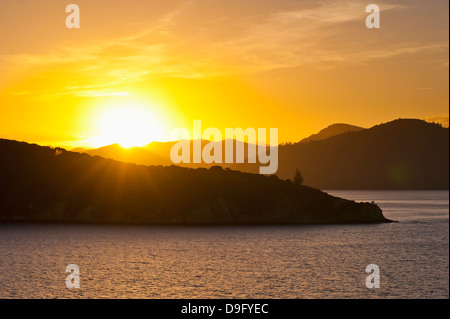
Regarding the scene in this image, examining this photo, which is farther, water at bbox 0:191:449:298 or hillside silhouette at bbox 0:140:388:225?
hillside silhouette at bbox 0:140:388:225

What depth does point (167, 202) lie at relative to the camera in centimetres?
18250

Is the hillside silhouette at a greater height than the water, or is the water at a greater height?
the hillside silhouette

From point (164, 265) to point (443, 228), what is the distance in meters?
124

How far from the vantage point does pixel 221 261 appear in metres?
92.0

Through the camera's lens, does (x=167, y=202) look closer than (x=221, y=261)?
No

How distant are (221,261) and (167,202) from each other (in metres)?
92.8

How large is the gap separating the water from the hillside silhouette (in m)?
17.8

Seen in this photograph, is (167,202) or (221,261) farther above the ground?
(167,202)

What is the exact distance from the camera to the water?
64.4 meters
